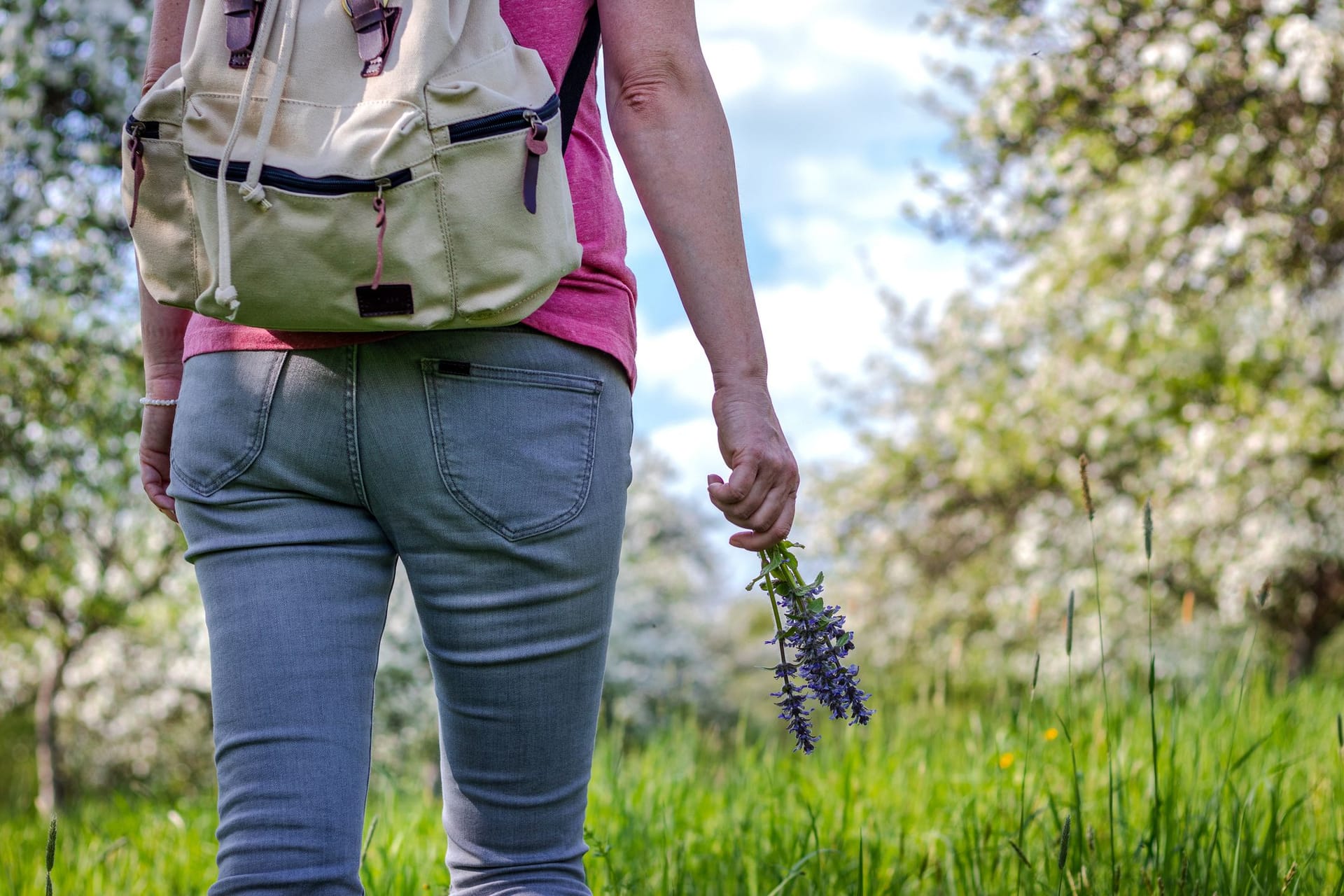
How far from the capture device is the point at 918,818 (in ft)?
8.63

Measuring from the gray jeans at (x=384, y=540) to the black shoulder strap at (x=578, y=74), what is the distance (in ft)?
0.83

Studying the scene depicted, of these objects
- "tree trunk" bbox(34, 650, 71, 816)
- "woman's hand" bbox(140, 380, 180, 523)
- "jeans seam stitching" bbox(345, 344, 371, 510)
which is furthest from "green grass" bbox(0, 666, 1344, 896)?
"tree trunk" bbox(34, 650, 71, 816)

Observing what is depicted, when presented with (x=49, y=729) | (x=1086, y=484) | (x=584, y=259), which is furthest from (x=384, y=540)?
(x=49, y=729)

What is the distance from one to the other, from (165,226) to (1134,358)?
705 centimetres

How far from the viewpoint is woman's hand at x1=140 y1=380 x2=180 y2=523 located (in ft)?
4.76

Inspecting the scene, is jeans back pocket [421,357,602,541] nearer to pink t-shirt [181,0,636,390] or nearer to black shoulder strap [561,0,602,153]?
pink t-shirt [181,0,636,390]

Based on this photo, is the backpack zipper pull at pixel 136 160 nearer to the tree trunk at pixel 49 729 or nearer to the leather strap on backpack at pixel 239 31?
→ the leather strap on backpack at pixel 239 31

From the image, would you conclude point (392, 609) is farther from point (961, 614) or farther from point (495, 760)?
point (495, 760)

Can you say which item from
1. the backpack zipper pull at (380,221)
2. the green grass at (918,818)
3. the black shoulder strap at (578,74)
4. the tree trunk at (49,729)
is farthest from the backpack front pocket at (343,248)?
the tree trunk at (49,729)

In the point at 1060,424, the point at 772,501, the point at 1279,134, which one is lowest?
the point at 772,501

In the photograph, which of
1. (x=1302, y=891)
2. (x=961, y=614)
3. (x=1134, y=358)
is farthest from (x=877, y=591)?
(x=1302, y=891)

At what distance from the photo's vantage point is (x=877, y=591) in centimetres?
1012

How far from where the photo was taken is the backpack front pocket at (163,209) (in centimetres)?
115

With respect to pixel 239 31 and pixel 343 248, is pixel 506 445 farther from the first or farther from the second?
pixel 239 31
